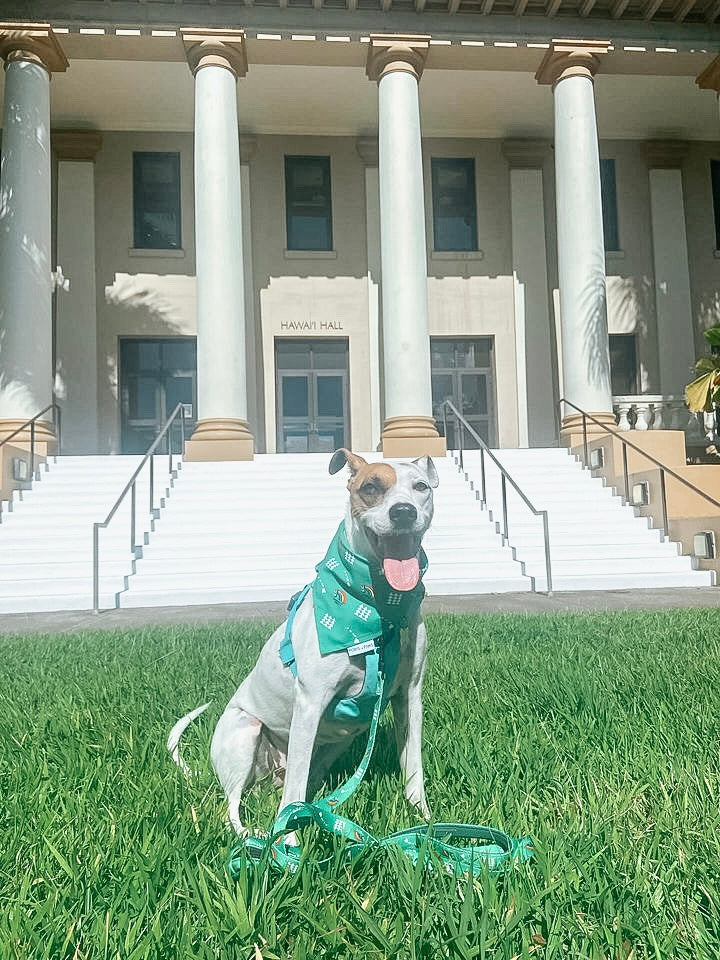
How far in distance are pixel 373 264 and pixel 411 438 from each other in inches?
307

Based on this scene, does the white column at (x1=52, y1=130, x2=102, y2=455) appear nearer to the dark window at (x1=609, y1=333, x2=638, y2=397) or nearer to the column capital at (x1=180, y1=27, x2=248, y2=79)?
the column capital at (x1=180, y1=27, x2=248, y2=79)

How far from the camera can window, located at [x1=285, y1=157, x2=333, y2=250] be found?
22797mm

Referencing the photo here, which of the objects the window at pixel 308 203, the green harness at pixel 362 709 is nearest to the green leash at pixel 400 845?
the green harness at pixel 362 709

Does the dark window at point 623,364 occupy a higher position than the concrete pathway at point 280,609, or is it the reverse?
the dark window at point 623,364

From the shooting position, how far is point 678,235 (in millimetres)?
23375

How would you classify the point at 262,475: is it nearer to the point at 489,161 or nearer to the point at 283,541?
the point at 283,541

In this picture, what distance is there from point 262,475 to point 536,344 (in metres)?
10.9

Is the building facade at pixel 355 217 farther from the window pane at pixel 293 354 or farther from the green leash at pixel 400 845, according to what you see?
the green leash at pixel 400 845

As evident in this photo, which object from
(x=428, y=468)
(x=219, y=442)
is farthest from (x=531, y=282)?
(x=428, y=468)

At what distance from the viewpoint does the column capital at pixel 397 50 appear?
57.0 feet

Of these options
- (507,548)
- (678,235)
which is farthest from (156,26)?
(678,235)

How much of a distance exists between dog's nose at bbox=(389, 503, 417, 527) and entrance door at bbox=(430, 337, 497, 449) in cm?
2093

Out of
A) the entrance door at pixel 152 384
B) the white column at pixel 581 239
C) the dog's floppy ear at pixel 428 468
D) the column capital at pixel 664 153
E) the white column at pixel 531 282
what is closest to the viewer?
the dog's floppy ear at pixel 428 468

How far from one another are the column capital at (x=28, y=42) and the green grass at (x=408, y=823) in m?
16.3
